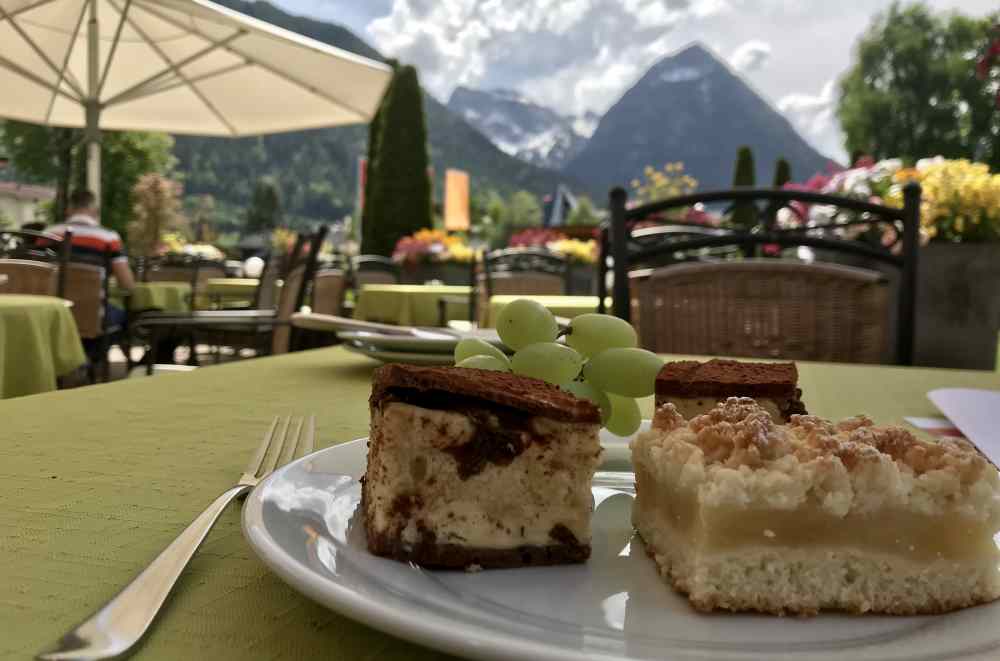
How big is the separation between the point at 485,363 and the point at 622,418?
0.17m

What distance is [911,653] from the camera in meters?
0.32

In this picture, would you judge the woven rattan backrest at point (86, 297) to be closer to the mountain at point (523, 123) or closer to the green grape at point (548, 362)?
the green grape at point (548, 362)

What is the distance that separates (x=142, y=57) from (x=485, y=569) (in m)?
7.18

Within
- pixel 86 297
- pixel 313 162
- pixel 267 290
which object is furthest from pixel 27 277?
pixel 313 162

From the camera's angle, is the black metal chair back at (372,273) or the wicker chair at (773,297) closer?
the wicker chair at (773,297)

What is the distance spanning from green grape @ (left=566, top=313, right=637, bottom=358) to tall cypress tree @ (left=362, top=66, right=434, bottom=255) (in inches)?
544

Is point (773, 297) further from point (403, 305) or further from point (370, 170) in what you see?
point (370, 170)

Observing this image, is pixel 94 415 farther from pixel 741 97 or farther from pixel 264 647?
pixel 741 97

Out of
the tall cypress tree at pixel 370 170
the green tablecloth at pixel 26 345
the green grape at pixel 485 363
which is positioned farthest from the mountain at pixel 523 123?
the green grape at pixel 485 363

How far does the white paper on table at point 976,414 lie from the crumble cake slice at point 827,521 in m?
0.31

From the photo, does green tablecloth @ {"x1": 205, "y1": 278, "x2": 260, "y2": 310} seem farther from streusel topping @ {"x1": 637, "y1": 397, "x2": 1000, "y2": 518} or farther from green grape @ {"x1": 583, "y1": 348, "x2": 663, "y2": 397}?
streusel topping @ {"x1": 637, "y1": 397, "x2": 1000, "y2": 518}

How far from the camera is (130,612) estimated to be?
36 centimetres

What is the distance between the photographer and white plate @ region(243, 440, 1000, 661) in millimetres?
316

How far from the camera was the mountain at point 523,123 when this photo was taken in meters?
88.8
